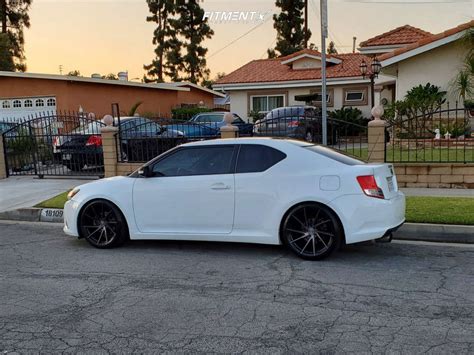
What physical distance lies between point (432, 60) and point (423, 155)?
7384mm

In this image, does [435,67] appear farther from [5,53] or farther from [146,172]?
[5,53]

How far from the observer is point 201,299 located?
458 cm

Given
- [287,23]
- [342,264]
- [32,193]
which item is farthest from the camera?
[287,23]

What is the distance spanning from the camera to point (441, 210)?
7562 millimetres

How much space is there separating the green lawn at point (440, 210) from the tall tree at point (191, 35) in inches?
1525

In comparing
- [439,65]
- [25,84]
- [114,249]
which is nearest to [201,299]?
[114,249]

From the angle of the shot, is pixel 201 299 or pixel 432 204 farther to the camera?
pixel 432 204

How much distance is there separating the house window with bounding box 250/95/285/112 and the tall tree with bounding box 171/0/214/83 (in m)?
19.8

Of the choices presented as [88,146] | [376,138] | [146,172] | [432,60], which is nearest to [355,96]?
[432,60]

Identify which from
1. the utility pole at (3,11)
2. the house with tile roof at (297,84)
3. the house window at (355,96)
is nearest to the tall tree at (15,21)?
the utility pole at (3,11)

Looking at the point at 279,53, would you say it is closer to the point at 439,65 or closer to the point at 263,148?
the point at 439,65

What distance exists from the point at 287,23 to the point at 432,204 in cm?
3555

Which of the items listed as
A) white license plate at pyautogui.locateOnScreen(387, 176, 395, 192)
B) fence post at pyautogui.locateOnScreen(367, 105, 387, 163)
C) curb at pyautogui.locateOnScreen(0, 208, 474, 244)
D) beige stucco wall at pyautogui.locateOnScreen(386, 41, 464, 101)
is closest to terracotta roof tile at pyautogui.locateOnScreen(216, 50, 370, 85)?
beige stucco wall at pyautogui.locateOnScreen(386, 41, 464, 101)

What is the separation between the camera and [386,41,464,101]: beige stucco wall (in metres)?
16.4
